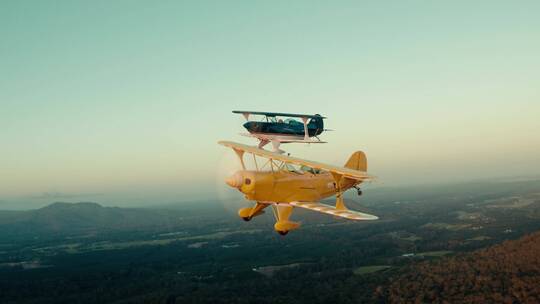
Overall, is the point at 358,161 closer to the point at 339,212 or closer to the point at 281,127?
the point at 281,127

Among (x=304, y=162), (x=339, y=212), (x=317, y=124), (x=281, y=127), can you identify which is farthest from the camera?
(x=317, y=124)

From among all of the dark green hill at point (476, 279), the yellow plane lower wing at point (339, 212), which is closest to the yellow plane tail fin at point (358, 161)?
the yellow plane lower wing at point (339, 212)

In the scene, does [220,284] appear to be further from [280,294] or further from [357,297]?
[357,297]

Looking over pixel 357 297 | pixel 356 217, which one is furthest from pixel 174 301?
pixel 356 217

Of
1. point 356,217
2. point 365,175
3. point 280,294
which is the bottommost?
point 280,294

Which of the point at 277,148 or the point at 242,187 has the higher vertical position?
the point at 277,148

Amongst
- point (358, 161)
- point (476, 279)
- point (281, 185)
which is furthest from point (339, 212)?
point (476, 279)

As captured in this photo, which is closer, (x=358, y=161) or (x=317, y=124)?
(x=358, y=161)

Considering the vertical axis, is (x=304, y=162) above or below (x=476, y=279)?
above

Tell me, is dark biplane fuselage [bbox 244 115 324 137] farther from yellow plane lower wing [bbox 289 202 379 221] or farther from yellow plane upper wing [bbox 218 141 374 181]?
yellow plane lower wing [bbox 289 202 379 221]
